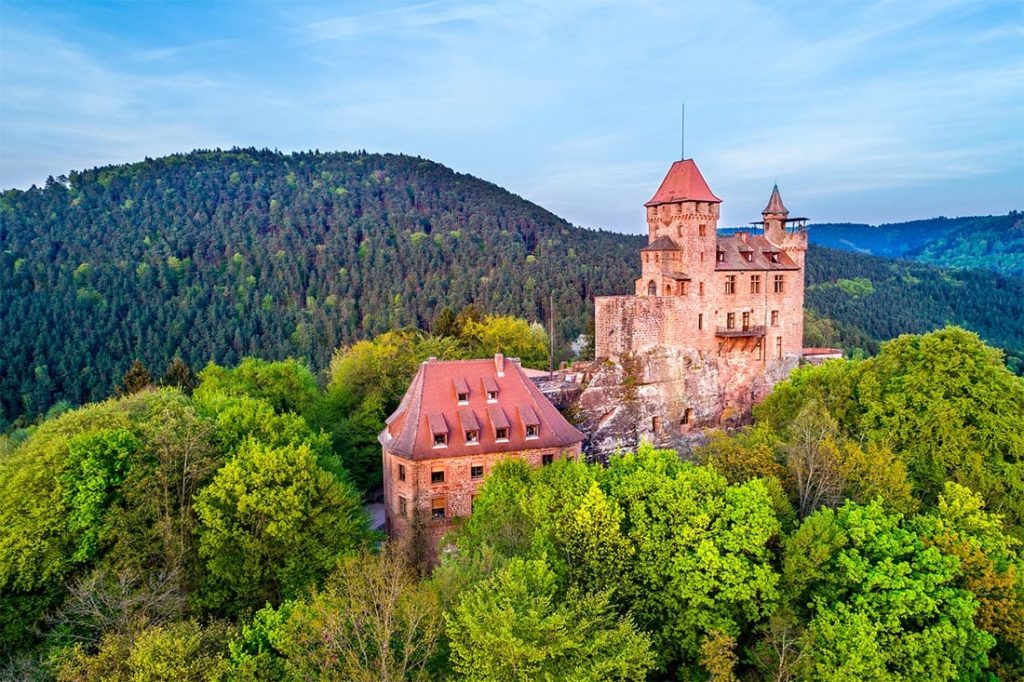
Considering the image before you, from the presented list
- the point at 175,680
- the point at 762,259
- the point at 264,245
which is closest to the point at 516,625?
the point at 175,680

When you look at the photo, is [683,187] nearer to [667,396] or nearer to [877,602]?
[667,396]

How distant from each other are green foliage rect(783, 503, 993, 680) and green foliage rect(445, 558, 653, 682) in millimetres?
5934

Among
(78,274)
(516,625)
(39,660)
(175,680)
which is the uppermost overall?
(78,274)

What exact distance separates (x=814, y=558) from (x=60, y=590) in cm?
2670

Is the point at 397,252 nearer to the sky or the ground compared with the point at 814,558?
nearer to the sky

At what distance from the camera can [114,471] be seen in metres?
27.0

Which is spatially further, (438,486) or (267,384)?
(267,384)

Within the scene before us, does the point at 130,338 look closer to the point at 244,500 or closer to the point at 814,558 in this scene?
the point at 244,500

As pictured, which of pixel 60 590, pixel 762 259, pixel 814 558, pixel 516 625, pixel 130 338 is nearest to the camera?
pixel 516 625

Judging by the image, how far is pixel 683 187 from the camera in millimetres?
46375

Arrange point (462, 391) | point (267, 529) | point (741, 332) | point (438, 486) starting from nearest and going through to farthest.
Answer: point (267, 529) → point (438, 486) → point (462, 391) → point (741, 332)

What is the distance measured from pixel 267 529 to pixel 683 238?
3257cm

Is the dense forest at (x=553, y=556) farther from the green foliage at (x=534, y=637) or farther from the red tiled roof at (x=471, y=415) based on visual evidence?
the red tiled roof at (x=471, y=415)

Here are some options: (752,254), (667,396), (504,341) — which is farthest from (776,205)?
(504,341)
